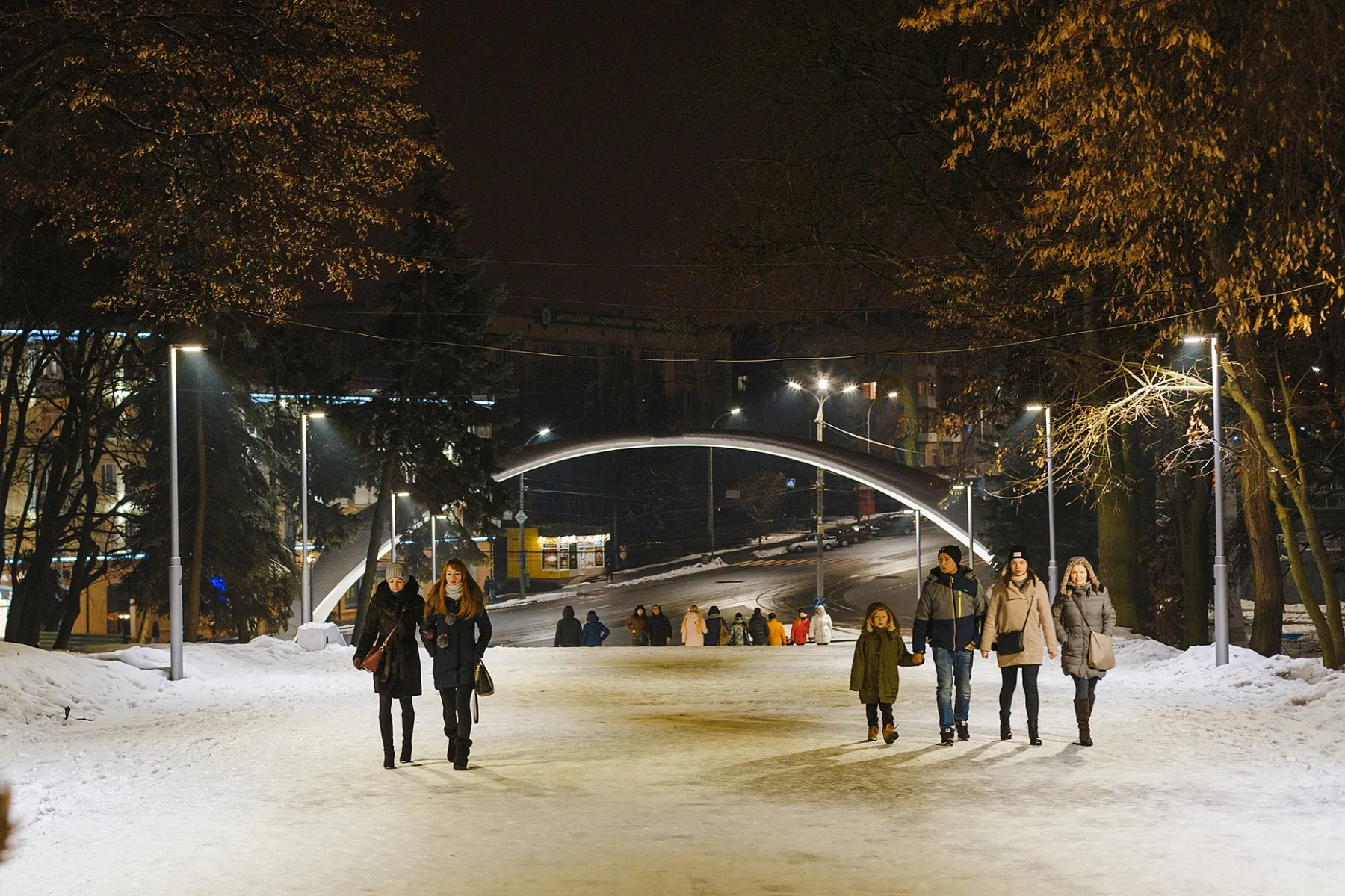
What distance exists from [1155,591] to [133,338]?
97.7 ft

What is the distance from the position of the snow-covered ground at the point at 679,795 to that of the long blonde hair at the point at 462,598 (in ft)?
4.15

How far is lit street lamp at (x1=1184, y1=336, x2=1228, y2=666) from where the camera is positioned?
2128 cm

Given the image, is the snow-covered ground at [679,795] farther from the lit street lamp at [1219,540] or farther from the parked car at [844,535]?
the parked car at [844,535]

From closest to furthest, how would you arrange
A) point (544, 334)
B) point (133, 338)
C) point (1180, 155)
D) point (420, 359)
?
1. point (1180, 155)
2. point (133, 338)
3. point (420, 359)
4. point (544, 334)

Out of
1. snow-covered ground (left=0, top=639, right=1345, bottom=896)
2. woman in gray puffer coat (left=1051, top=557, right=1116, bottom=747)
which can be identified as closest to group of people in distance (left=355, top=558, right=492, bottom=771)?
snow-covered ground (left=0, top=639, right=1345, bottom=896)

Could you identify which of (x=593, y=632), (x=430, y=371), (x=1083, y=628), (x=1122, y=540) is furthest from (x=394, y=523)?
(x=1083, y=628)

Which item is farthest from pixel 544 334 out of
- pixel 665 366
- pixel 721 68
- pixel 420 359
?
pixel 721 68

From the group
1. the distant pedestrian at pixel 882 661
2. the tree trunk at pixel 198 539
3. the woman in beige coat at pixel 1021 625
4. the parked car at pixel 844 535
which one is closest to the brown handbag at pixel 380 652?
the distant pedestrian at pixel 882 661

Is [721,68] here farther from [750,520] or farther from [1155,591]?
[750,520]

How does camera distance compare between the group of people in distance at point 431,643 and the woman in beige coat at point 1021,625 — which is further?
the woman in beige coat at point 1021,625

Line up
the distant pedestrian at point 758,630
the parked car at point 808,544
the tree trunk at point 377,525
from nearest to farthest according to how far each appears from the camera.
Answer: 1. the distant pedestrian at point 758,630
2. the tree trunk at point 377,525
3. the parked car at point 808,544

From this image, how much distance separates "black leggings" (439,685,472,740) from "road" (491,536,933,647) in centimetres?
4272

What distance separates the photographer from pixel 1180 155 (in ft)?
50.3

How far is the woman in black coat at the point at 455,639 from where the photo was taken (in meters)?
12.5
